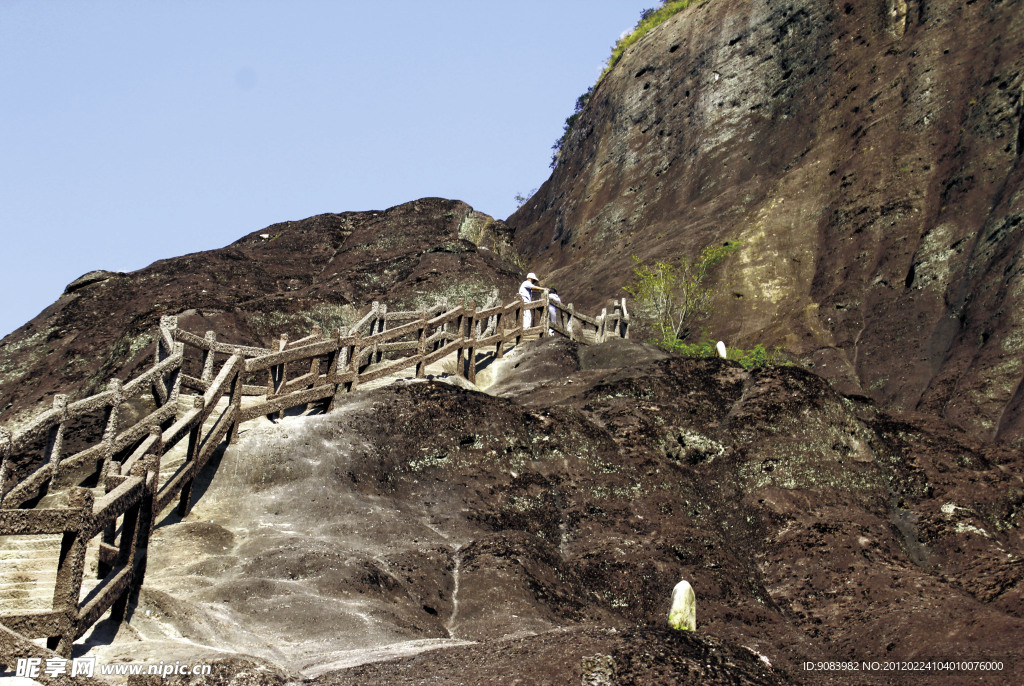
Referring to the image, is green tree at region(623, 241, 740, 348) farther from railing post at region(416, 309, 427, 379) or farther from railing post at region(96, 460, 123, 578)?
railing post at region(96, 460, 123, 578)

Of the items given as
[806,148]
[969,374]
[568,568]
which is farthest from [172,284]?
[806,148]

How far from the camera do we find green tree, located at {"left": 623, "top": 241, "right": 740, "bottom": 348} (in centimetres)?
3834

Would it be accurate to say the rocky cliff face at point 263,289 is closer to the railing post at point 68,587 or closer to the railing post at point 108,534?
the railing post at point 108,534

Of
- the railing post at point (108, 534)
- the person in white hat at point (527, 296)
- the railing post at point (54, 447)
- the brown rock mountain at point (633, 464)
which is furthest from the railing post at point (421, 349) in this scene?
the railing post at point (108, 534)

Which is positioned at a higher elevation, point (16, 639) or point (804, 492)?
point (804, 492)

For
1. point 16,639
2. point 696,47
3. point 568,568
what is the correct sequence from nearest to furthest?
point 16,639 → point 568,568 → point 696,47

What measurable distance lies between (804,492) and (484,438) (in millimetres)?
4956

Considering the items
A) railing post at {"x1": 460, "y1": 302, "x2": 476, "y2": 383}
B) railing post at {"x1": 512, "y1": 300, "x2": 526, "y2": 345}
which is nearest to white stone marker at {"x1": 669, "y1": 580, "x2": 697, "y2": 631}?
railing post at {"x1": 460, "y1": 302, "x2": 476, "y2": 383}

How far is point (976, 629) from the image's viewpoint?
35.3ft

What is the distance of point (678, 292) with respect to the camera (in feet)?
132

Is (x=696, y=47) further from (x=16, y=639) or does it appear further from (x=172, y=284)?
(x=16, y=639)

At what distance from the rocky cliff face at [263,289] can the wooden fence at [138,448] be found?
3.17m

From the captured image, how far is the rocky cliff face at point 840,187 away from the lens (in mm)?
29750

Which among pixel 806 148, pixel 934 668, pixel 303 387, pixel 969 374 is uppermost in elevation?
pixel 806 148
